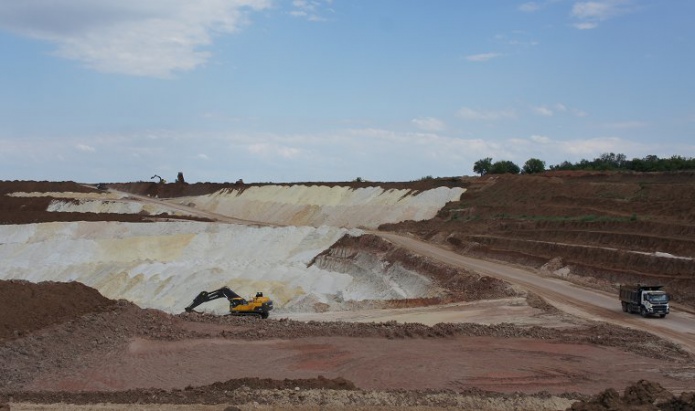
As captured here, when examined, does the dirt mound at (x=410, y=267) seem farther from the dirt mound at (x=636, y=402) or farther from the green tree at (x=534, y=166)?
the green tree at (x=534, y=166)

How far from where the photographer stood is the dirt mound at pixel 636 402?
15.6 meters

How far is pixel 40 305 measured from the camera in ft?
90.5

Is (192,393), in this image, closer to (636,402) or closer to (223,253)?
(636,402)

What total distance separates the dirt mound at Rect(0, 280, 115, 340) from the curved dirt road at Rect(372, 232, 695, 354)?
20.9 m

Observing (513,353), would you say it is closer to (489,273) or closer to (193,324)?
(193,324)

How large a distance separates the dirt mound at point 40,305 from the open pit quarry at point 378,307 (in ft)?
0.29

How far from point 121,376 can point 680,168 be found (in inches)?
2764

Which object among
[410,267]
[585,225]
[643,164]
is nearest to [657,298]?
[410,267]

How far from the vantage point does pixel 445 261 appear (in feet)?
157

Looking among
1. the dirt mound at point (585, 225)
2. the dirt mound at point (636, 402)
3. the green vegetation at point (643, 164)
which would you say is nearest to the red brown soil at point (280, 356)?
the dirt mound at point (636, 402)

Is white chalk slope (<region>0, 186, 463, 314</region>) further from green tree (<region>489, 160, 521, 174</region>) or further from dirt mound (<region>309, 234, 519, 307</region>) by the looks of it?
green tree (<region>489, 160, 521, 174</region>)

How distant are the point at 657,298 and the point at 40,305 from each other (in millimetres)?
25274

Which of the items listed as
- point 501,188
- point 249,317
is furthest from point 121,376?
point 501,188

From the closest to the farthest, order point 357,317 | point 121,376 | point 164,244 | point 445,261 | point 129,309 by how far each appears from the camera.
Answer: point 121,376 < point 129,309 < point 357,317 < point 445,261 < point 164,244
